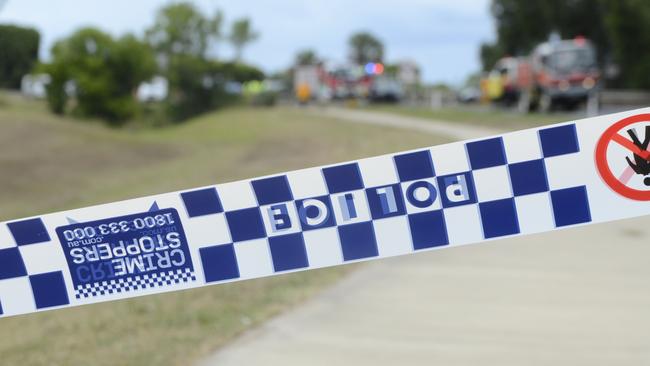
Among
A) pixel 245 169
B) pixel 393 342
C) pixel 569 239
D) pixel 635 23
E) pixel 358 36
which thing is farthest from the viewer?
pixel 358 36

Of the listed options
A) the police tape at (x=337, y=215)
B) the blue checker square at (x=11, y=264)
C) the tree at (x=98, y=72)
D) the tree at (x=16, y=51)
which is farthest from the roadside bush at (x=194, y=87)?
the police tape at (x=337, y=215)

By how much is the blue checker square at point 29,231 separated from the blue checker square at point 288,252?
103cm

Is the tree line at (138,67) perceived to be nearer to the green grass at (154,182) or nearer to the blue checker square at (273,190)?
the green grass at (154,182)

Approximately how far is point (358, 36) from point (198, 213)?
143 m

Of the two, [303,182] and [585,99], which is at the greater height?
[303,182]

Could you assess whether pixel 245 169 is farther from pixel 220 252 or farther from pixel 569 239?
pixel 220 252

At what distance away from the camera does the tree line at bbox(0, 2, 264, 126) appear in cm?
6200

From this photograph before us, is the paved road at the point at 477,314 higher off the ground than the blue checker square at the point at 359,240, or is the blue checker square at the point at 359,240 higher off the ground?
the blue checker square at the point at 359,240

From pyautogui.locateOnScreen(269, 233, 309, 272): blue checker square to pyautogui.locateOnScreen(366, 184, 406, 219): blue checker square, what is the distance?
1.15ft

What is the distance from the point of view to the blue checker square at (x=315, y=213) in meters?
4.21

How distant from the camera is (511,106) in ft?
136

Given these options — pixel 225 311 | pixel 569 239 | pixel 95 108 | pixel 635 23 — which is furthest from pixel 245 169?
pixel 95 108

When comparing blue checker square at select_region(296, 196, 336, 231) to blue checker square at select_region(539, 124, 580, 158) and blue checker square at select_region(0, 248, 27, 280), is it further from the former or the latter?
blue checker square at select_region(0, 248, 27, 280)

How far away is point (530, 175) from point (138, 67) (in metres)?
65.2
